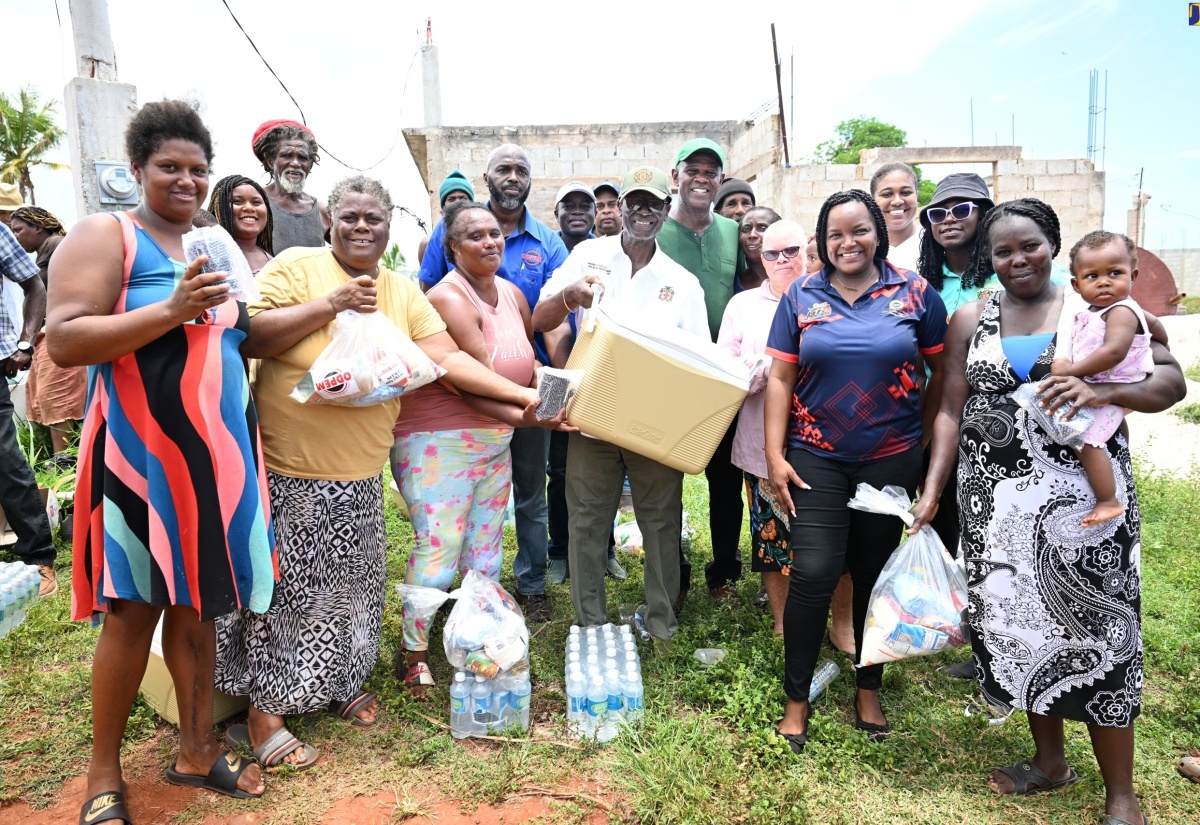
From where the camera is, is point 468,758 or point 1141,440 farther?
point 1141,440

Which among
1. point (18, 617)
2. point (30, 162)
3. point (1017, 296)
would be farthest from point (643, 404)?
point (30, 162)

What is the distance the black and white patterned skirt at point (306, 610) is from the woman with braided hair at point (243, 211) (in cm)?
115

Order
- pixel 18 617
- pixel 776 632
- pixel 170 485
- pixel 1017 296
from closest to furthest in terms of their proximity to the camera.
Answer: pixel 170 485, pixel 1017 296, pixel 18 617, pixel 776 632

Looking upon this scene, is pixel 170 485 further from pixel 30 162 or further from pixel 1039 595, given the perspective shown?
pixel 30 162

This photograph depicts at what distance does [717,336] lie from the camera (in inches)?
150

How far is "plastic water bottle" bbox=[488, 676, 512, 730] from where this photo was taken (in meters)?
2.96

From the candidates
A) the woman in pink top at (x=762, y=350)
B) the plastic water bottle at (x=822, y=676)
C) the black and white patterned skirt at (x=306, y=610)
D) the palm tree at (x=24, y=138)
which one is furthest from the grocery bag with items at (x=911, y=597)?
the palm tree at (x=24, y=138)

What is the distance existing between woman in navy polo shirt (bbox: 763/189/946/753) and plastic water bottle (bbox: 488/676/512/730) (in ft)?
3.72

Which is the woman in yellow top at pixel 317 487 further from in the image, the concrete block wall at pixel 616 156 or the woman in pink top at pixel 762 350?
the concrete block wall at pixel 616 156

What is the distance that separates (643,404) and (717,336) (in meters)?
1.05

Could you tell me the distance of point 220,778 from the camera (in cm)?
255

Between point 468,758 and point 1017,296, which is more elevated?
point 1017,296

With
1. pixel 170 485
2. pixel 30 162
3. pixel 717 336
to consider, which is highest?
pixel 30 162

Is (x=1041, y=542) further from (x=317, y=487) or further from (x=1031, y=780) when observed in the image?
(x=317, y=487)
